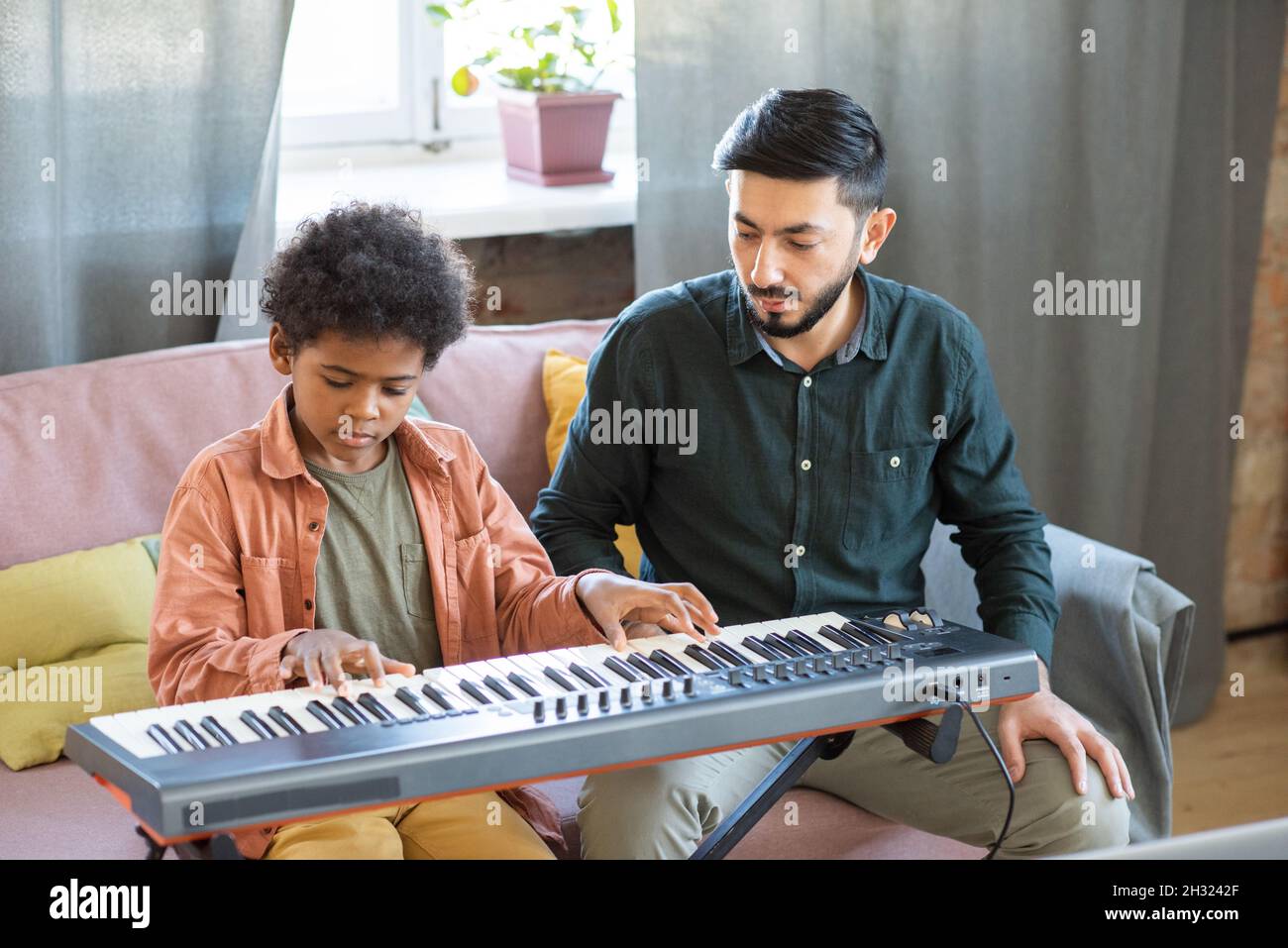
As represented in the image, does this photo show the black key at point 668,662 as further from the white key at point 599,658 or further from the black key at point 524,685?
the black key at point 524,685

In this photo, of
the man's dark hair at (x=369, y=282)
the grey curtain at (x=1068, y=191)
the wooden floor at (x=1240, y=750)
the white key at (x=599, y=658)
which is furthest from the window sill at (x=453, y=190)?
the wooden floor at (x=1240, y=750)

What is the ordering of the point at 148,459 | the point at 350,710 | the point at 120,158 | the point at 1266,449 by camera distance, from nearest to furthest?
1. the point at 350,710
2. the point at 148,459
3. the point at 120,158
4. the point at 1266,449

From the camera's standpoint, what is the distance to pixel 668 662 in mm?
1628

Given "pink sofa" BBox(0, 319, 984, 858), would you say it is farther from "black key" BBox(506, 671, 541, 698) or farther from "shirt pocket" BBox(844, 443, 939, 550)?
"black key" BBox(506, 671, 541, 698)

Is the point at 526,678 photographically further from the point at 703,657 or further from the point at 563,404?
the point at 563,404

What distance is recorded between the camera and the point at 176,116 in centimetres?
258

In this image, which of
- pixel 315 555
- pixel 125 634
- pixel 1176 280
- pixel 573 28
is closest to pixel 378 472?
pixel 315 555

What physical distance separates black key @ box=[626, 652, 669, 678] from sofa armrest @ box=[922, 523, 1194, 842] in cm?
90

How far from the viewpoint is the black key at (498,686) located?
152 cm

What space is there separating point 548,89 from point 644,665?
183 cm

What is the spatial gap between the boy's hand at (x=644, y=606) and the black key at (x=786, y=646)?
0.06 metres

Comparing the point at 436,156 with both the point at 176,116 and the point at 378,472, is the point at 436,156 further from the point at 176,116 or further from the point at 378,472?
the point at 378,472

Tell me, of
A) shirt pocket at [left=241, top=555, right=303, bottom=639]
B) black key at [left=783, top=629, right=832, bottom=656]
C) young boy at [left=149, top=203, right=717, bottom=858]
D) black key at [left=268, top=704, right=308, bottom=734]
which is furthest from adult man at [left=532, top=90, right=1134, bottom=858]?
black key at [left=268, top=704, right=308, bottom=734]

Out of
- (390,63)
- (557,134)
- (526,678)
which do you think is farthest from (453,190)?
(526,678)
